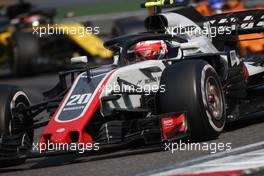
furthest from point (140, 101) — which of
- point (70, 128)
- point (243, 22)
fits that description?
point (243, 22)

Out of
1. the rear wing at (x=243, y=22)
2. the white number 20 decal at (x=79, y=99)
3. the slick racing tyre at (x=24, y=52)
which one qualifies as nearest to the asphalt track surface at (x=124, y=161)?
the white number 20 decal at (x=79, y=99)

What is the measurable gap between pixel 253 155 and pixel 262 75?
3.09 meters

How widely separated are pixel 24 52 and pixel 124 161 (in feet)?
39.9

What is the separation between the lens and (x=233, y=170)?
6445mm

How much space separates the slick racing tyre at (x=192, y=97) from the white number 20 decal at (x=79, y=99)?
0.72 meters

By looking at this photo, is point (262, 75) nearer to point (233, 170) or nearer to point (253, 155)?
point (253, 155)

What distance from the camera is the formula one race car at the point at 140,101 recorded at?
25.8ft

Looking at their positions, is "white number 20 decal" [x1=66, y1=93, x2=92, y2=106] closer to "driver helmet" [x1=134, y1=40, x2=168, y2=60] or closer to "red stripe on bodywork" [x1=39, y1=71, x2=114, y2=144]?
"red stripe on bodywork" [x1=39, y1=71, x2=114, y2=144]

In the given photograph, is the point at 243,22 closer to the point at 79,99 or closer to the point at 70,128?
the point at 79,99

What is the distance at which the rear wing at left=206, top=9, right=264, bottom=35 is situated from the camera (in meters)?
10.2

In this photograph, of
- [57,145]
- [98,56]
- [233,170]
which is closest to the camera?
[233,170]

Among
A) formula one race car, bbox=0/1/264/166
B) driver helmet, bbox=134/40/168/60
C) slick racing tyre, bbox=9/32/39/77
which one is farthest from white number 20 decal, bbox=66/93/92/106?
slick racing tyre, bbox=9/32/39/77

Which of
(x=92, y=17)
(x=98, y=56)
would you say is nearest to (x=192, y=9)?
(x=98, y=56)

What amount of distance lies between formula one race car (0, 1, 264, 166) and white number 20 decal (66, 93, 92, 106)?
0.5 inches
